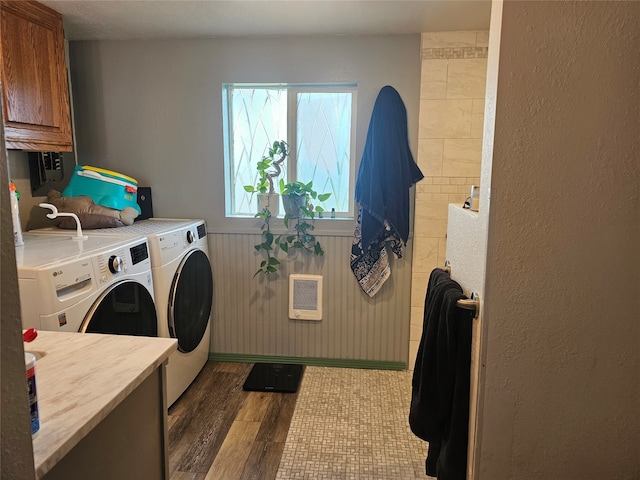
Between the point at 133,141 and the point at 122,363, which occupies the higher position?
the point at 133,141

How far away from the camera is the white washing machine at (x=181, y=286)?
2207 mm

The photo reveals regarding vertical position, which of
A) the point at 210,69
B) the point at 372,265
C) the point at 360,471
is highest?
the point at 210,69

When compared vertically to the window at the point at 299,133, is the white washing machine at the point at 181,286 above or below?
below

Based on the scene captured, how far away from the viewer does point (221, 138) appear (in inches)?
107

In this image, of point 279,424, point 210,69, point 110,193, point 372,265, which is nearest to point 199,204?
point 110,193

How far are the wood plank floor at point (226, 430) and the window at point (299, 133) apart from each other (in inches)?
42.7

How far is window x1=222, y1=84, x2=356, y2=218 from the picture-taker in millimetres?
2729

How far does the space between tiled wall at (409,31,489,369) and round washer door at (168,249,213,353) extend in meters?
1.28

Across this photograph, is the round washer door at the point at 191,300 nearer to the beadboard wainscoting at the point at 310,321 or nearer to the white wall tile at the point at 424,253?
the beadboard wainscoting at the point at 310,321

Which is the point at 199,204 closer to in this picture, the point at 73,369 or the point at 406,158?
the point at 406,158

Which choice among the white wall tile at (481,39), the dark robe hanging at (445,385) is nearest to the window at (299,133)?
the white wall tile at (481,39)

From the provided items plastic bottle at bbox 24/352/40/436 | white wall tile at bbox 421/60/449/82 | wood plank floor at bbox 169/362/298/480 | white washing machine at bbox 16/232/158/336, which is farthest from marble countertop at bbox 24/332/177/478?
white wall tile at bbox 421/60/449/82

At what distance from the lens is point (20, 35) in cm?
203

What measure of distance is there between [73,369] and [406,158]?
203 centimetres
